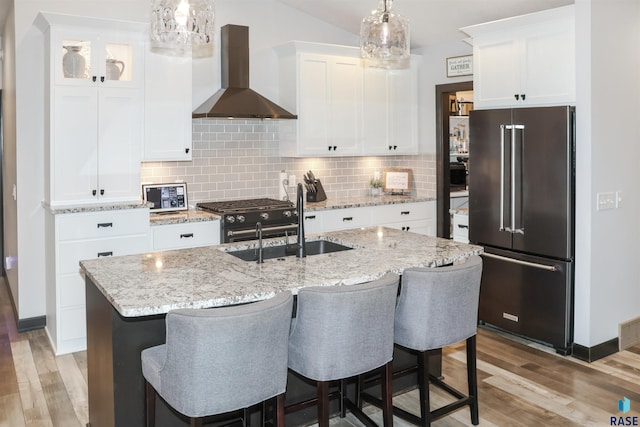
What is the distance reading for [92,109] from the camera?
15.1 feet

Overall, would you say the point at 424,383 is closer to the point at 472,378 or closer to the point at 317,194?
the point at 472,378

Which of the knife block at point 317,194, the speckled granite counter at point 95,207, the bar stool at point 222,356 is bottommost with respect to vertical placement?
the bar stool at point 222,356

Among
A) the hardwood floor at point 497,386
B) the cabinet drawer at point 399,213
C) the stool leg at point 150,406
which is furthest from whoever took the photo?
the cabinet drawer at point 399,213

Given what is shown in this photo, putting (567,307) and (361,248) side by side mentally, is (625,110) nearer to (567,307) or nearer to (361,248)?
(567,307)

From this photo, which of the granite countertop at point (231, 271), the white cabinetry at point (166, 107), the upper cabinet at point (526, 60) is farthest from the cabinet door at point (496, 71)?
the white cabinetry at point (166, 107)

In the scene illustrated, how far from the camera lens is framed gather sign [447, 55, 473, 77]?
5801 millimetres

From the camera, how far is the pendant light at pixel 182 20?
2979 mm

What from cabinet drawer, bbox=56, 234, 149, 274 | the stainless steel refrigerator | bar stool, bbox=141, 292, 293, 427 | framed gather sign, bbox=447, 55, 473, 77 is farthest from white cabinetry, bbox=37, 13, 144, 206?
framed gather sign, bbox=447, 55, 473, 77

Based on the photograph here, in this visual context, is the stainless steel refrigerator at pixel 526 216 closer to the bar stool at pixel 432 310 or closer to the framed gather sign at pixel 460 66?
the framed gather sign at pixel 460 66

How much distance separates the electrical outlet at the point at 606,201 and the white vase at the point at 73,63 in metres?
4.08

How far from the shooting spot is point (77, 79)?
4.54 meters

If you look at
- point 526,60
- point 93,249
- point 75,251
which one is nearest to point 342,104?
point 526,60

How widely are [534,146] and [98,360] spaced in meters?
3.35

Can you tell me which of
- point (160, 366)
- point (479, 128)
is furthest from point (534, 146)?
point (160, 366)
